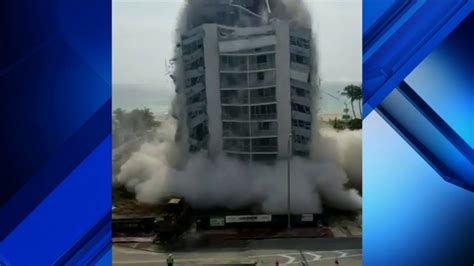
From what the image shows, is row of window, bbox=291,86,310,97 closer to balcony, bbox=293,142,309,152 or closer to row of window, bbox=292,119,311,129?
row of window, bbox=292,119,311,129

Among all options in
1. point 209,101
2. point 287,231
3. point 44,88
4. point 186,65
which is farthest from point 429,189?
point 44,88

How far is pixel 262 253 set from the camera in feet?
7.71

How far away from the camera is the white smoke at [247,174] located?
7.63 ft

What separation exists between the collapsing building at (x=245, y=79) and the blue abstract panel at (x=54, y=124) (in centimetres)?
37

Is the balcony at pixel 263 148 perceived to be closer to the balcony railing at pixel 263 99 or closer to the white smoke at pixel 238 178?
the white smoke at pixel 238 178

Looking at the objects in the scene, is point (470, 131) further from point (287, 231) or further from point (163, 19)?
point (163, 19)

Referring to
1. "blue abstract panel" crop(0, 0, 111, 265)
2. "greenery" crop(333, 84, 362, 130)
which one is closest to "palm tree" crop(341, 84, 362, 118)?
"greenery" crop(333, 84, 362, 130)

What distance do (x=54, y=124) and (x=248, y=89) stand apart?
85cm

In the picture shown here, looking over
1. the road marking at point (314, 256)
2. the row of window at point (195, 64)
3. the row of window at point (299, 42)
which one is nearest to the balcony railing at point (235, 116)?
the row of window at point (195, 64)

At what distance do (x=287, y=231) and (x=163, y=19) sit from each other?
3.51ft

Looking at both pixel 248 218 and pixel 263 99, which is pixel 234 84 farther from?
pixel 248 218

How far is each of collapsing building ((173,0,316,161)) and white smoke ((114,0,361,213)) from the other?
0.04 m

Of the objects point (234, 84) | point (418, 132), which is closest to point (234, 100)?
point (234, 84)

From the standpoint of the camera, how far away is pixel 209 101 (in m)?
2.34
